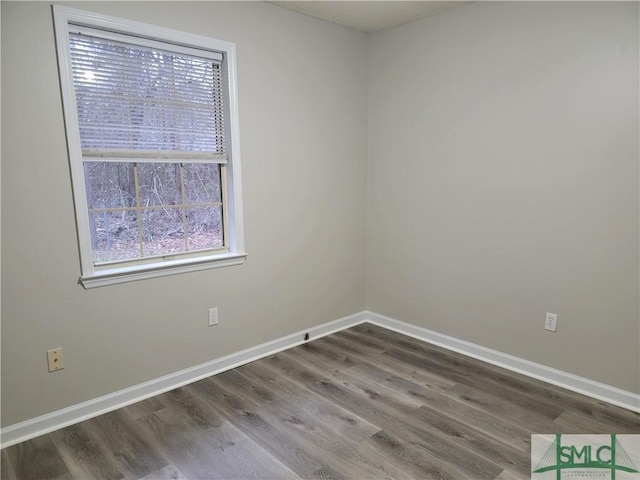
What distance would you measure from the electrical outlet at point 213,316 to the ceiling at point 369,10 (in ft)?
6.81

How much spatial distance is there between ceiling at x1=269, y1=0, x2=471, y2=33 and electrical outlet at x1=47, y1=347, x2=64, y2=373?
97.3 inches

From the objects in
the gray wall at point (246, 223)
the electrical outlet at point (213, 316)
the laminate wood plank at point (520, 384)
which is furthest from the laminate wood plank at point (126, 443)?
the laminate wood plank at point (520, 384)

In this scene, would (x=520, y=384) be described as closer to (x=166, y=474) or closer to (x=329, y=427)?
(x=329, y=427)

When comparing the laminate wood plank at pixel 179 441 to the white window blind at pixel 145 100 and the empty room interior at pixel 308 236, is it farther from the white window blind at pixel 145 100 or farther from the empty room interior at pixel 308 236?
the white window blind at pixel 145 100

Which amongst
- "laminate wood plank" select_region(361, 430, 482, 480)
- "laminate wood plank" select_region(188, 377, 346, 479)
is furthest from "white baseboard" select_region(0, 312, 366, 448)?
"laminate wood plank" select_region(361, 430, 482, 480)

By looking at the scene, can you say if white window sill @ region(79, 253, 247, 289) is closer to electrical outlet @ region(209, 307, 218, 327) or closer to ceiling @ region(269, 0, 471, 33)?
electrical outlet @ region(209, 307, 218, 327)

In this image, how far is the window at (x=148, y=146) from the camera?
2.19 meters

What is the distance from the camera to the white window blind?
87.0 inches

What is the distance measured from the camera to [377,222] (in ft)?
11.8

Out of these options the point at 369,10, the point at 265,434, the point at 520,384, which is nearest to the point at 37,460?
the point at 265,434

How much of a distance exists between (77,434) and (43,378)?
0.34m

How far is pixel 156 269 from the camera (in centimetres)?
249

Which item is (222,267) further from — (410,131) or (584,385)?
(584,385)

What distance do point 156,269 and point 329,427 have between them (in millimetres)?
1339
